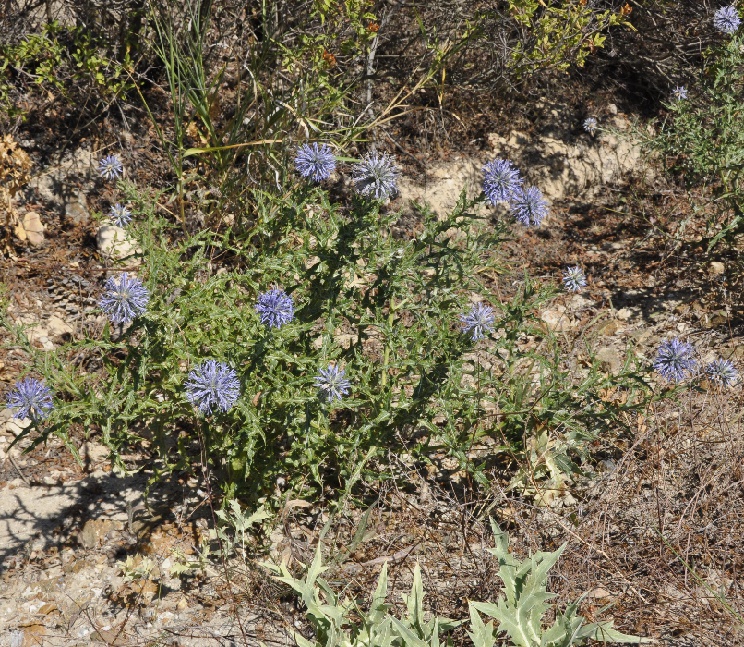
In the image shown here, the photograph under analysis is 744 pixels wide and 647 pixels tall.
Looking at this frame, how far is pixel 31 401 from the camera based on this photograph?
2.72 m

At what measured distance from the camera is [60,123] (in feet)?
18.1

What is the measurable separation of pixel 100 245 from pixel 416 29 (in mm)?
2924

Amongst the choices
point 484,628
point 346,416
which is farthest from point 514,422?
point 484,628

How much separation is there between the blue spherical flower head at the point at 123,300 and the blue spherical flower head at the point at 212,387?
0.31m

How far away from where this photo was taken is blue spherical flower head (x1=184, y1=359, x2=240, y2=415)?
2.69 meters

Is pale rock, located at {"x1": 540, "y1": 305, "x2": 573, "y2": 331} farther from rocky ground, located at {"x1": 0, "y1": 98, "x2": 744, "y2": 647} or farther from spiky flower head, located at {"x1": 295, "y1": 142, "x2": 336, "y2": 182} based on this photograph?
spiky flower head, located at {"x1": 295, "y1": 142, "x2": 336, "y2": 182}

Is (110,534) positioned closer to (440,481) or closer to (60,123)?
(440,481)

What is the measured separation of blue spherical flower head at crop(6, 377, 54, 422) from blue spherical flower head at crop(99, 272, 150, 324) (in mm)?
386

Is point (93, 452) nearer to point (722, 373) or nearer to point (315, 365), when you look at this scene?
point (315, 365)

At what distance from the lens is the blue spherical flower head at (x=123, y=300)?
2.70 m

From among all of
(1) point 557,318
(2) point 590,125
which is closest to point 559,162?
(2) point 590,125

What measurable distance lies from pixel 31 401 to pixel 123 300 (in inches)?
19.4

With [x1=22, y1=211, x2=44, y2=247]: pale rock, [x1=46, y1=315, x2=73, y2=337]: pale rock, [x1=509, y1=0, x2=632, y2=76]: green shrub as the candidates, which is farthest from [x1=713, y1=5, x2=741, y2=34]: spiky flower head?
[x1=22, y1=211, x2=44, y2=247]: pale rock

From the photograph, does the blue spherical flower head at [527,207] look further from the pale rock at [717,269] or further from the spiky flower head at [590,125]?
the spiky flower head at [590,125]
